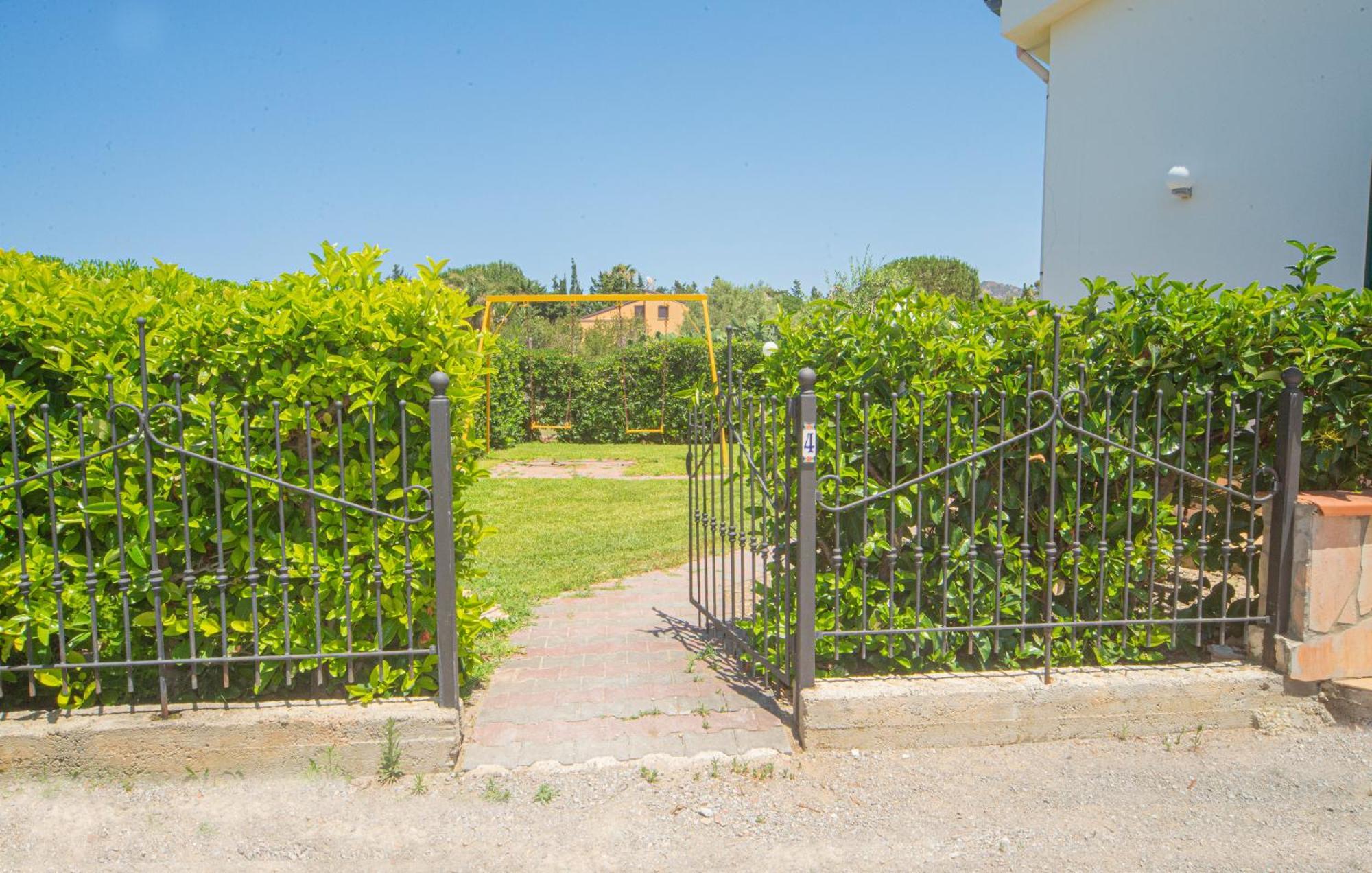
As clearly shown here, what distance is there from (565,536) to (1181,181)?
6.11 m

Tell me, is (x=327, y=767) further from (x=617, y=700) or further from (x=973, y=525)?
(x=973, y=525)

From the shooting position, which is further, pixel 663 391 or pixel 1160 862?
pixel 663 391

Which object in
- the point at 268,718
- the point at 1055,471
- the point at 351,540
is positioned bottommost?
the point at 268,718

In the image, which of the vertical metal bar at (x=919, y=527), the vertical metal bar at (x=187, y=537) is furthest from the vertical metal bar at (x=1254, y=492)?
the vertical metal bar at (x=187, y=537)

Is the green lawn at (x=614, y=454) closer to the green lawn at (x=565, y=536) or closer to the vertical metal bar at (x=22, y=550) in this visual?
the green lawn at (x=565, y=536)

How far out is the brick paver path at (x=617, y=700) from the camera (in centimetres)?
368

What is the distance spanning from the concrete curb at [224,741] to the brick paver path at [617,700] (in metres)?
0.26

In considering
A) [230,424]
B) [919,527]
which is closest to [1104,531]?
[919,527]

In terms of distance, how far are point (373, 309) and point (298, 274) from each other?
0.40 meters

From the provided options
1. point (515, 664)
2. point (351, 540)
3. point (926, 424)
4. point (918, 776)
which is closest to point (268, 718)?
point (351, 540)

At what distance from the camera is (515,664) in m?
4.59

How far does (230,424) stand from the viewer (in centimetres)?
345

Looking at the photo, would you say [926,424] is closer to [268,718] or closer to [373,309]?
[373,309]

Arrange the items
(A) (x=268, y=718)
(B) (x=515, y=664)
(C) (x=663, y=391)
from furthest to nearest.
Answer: (C) (x=663, y=391) < (B) (x=515, y=664) < (A) (x=268, y=718)
